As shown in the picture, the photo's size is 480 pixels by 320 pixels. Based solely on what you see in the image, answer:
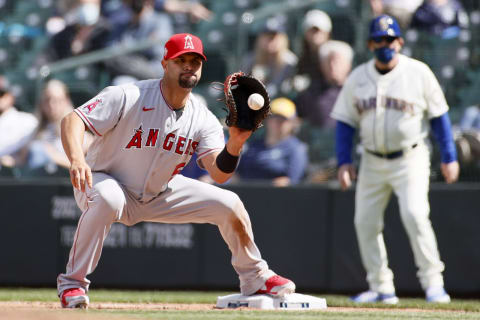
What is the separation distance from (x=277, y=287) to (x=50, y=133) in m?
4.18

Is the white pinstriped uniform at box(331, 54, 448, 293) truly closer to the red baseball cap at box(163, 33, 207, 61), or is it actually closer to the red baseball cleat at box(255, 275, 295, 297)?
the red baseball cleat at box(255, 275, 295, 297)

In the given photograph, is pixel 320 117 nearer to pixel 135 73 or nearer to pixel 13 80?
pixel 135 73

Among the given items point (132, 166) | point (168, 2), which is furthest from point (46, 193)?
point (132, 166)

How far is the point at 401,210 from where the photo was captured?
5941 mm

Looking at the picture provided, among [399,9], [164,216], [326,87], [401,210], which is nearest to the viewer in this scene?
[164,216]

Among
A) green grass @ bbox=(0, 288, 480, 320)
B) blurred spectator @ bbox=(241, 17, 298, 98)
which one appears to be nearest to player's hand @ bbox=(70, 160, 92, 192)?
green grass @ bbox=(0, 288, 480, 320)

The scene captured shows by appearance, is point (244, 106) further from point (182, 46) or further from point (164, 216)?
point (164, 216)

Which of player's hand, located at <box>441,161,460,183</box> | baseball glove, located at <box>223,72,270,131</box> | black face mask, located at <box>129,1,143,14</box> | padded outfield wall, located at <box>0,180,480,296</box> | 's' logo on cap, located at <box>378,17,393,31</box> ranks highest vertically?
black face mask, located at <box>129,1,143,14</box>

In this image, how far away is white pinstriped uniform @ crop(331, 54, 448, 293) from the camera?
588 cm

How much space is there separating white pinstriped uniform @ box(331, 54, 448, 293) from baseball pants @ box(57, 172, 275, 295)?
154cm

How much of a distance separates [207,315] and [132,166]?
101 centimetres

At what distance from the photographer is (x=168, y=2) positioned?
347 inches

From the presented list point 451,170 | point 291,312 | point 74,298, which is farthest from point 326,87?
point 74,298

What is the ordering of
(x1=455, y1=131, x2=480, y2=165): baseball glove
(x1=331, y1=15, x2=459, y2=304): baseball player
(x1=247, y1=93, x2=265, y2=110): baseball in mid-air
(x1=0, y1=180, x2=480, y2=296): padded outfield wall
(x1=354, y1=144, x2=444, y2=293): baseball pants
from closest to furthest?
(x1=247, y1=93, x2=265, y2=110): baseball in mid-air, (x1=354, y1=144, x2=444, y2=293): baseball pants, (x1=331, y1=15, x2=459, y2=304): baseball player, (x1=0, y1=180, x2=480, y2=296): padded outfield wall, (x1=455, y1=131, x2=480, y2=165): baseball glove
